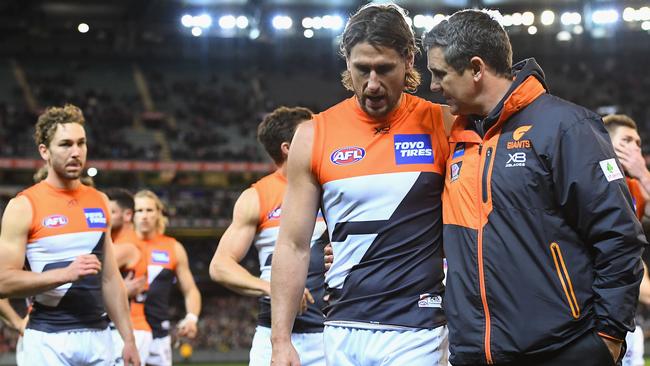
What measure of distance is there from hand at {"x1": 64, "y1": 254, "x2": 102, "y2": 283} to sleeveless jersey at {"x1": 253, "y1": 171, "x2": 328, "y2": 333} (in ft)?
3.84

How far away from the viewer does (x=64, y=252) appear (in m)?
6.47

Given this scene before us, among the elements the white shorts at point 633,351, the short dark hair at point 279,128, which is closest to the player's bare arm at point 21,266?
the short dark hair at point 279,128

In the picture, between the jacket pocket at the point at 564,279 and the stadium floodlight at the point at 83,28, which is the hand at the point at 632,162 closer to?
the jacket pocket at the point at 564,279

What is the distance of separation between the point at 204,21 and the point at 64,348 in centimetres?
4351

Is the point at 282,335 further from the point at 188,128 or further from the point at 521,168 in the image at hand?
the point at 188,128

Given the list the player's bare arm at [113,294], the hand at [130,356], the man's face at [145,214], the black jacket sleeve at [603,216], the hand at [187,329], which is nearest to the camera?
the black jacket sleeve at [603,216]

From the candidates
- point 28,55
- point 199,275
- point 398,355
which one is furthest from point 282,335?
point 28,55

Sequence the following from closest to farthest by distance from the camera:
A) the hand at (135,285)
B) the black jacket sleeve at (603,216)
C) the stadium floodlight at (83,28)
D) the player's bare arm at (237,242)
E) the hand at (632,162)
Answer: the black jacket sleeve at (603,216) < the hand at (632,162) < the player's bare arm at (237,242) < the hand at (135,285) < the stadium floodlight at (83,28)

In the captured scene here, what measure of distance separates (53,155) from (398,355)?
12.2ft

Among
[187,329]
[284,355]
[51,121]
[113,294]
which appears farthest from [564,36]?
[284,355]

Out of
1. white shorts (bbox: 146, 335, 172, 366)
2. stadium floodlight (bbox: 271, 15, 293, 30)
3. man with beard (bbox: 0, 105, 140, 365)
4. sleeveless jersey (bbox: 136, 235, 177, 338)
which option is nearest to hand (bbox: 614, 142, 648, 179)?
man with beard (bbox: 0, 105, 140, 365)

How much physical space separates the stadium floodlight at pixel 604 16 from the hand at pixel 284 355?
48.0m

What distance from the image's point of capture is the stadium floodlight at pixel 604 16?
48.1m

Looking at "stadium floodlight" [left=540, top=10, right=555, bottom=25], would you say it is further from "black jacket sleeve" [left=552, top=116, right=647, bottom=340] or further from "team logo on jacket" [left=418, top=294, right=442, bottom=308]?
"black jacket sleeve" [left=552, top=116, right=647, bottom=340]
